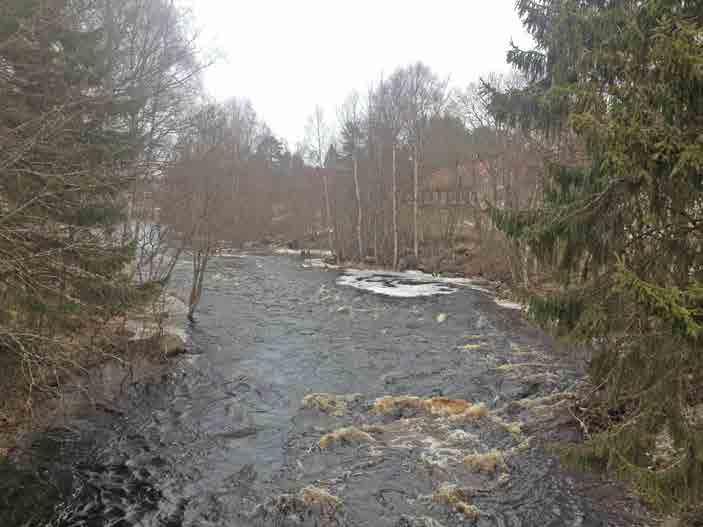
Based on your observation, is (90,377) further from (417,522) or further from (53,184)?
(417,522)

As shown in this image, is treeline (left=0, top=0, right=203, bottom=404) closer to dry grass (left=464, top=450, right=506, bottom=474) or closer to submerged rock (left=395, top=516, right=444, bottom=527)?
submerged rock (left=395, top=516, right=444, bottom=527)

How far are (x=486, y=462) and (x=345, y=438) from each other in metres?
2.29

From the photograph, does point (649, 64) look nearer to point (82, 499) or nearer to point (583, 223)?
point (583, 223)

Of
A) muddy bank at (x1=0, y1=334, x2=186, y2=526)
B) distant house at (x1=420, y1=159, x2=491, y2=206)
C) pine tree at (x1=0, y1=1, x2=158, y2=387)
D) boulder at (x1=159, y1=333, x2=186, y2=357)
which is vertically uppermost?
distant house at (x1=420, y1=159, x2=491, y2=206)

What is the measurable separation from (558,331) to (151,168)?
20.2ft

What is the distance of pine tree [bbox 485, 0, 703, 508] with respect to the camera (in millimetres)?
3256

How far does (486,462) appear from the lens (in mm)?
6492

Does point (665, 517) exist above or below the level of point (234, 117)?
below

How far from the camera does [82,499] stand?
590 centimetres

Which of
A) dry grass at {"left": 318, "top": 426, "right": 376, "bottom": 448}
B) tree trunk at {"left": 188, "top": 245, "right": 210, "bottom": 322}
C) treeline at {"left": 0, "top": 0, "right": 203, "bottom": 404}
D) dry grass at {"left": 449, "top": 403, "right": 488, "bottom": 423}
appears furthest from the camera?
tree trunk at {"left": 188, "top": 245, "right": 210, "bottom": 322}

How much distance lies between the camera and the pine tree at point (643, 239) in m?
3.26

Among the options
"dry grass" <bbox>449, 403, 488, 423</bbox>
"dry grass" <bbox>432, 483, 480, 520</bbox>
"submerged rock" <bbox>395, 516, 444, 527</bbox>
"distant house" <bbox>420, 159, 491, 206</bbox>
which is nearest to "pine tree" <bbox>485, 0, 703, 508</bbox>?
"dry grass" <bbox>432, 483, 480, 520</bbox>

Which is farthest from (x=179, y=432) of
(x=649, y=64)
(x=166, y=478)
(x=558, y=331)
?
(x=649, y=64)

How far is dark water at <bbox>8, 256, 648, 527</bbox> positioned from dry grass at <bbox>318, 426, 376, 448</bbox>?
11cm
